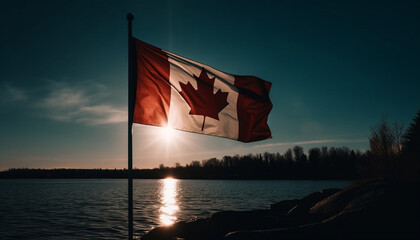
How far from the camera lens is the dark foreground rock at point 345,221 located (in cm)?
815

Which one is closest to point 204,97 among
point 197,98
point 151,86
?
point 197,98

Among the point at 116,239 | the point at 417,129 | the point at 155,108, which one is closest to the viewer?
the point at 155,108

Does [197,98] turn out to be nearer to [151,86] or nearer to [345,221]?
[151,86]

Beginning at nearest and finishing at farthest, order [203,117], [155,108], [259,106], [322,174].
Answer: [155,108]
[203,117]
[259,106]
[322,174]

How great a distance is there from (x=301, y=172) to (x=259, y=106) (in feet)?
548

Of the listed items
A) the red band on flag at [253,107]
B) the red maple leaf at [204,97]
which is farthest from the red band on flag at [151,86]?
Answer: the red band on flag at [253,107]

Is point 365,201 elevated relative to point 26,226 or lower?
elevated

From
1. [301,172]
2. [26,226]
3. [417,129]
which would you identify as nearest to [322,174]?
[301,172]

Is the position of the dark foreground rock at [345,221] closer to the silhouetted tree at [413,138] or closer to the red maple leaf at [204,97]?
the red maple leaf at [204,97]

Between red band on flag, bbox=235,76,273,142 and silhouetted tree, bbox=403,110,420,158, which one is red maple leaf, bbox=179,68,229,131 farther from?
silhouetted tree, bbox=403,110,420,158

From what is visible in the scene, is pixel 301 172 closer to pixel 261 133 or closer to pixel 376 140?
pixel 376 140

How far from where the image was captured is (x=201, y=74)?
8.56 m

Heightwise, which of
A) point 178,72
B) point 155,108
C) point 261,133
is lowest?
point 261,133

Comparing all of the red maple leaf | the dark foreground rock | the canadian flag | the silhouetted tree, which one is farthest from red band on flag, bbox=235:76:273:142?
the silhouetted tree
